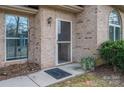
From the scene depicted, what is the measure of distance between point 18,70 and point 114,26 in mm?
6101

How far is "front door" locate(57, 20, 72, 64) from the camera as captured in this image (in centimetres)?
810

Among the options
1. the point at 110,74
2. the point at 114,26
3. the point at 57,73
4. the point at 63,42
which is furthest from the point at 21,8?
the point at 114,26

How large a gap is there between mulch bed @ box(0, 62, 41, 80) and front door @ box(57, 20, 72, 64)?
1.48m

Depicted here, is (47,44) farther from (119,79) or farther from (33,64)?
(119,79)

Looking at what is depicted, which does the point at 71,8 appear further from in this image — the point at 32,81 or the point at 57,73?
the point at 32,81

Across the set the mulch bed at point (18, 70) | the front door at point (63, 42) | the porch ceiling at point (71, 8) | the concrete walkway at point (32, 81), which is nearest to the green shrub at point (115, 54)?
the concrete walkway at point (32, 81)

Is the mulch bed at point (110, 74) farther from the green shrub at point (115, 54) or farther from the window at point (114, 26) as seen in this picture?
the window at point (114, 26)

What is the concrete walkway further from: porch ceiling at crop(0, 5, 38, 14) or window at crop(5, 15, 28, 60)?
porch ceiling at crop(0, 5, 38, 14)

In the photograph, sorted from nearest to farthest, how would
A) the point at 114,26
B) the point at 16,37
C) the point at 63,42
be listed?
the point at 16,37 → the point at 63,42 → the point at 114,26

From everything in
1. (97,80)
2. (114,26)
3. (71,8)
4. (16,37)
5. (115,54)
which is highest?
(71,8)

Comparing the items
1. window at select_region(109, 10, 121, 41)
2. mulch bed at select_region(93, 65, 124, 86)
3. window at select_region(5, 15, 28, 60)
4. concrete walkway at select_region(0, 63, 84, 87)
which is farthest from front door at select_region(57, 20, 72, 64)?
window at select_region(109, 10, 121, 41)

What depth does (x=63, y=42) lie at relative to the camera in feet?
27.0
